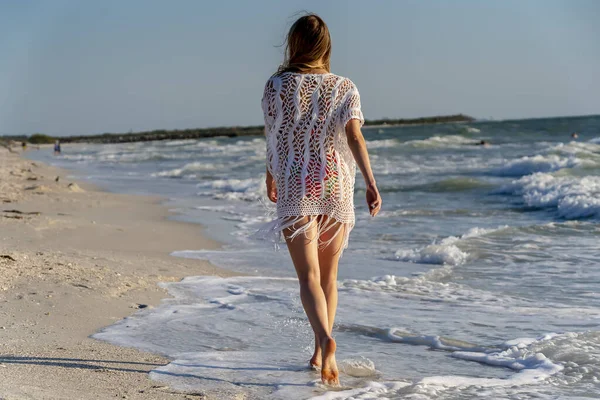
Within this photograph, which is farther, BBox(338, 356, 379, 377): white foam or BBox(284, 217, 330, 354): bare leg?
BBox(338, 356, 379, 377): white foam

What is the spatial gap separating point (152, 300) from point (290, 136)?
7.61ft

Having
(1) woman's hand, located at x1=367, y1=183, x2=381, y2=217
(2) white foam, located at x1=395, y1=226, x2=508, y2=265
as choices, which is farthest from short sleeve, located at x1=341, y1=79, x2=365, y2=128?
(2) white foam, located at x1=395, y1=226, x2=508, y2=265

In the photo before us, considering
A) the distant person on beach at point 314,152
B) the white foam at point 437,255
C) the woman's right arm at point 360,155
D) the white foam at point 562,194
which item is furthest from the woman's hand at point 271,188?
the white foam at point 562,194

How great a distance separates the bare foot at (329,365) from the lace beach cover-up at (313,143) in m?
0.53

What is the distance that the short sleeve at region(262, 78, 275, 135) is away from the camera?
3.67 m

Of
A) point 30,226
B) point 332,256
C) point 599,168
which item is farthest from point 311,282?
point 599,168

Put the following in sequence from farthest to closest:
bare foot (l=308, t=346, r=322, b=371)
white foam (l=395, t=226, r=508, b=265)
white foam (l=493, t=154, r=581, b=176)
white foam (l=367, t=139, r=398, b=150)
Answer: white foam (l=367, t=139, r=398, b=150) < white foam (l=493, t=154, r=581, b=176) < white foam (l=395, t=226, r=508, b=265) < bare foot (l=308, t=346, r=322, b=371)

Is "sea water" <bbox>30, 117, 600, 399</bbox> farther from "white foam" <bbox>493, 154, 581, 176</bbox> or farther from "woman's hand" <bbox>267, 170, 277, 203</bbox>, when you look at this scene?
"white foam" <bbox>493, 154, 581, 176</bbox>

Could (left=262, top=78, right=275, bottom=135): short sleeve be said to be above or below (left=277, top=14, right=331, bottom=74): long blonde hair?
below

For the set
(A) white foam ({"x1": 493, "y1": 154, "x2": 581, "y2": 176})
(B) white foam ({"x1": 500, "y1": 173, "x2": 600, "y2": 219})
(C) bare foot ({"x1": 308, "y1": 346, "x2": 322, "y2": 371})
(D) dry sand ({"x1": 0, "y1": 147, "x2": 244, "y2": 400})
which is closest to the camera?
(D) dry sand ({"x1": 0, "y1": 147, "x2": 244, "y2": 400})

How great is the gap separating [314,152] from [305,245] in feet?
1.44

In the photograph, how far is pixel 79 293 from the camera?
17.4 feet

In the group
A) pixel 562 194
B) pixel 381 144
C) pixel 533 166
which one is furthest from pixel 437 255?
pixel 381 144

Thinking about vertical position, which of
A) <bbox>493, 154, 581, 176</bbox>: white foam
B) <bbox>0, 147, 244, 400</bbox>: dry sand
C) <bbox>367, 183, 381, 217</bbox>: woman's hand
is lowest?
<bbox>0, 147, 244, 400</bbox>: dry sand
